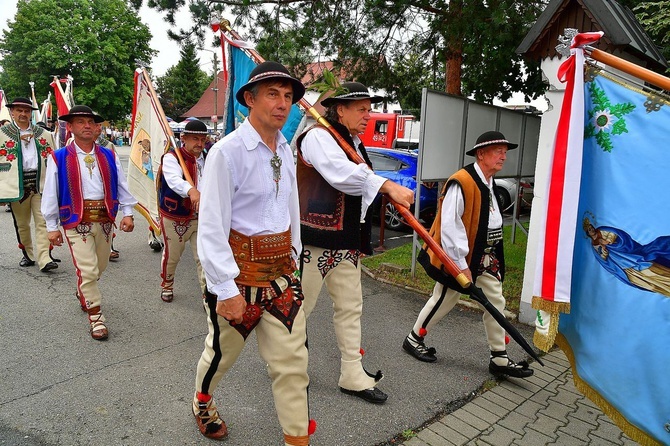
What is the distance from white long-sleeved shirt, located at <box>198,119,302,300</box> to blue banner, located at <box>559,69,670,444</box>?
4.72 feet

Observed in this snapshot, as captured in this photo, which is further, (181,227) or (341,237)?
(181,227)

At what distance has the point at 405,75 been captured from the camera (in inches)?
352

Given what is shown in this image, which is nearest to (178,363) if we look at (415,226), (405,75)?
(415,226)

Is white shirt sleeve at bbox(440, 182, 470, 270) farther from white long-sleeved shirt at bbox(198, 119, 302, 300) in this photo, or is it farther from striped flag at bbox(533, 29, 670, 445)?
white long-sleeved shirt at bbox(198, 119, 302, 300)

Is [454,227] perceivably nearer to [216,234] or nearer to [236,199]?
[236,199]

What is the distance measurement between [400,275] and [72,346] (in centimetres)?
378

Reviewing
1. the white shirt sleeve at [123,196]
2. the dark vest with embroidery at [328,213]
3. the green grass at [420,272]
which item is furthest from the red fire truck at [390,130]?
the dark vest with embroidery at [328,213]

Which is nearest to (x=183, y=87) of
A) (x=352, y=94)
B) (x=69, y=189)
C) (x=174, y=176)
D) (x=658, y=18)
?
(x=174, y=176)

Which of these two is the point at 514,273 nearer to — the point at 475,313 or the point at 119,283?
the point at 475,313

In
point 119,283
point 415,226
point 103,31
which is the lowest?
point 119,283

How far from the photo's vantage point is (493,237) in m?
3.64

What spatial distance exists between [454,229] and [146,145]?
12.7 ft

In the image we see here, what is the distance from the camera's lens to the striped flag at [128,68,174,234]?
5383 millimetres

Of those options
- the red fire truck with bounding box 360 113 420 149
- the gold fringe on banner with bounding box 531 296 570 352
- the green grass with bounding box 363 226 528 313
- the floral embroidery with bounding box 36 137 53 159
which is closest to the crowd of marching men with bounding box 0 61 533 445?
the gold fringe on banner with bounding box 531 296 570 352
